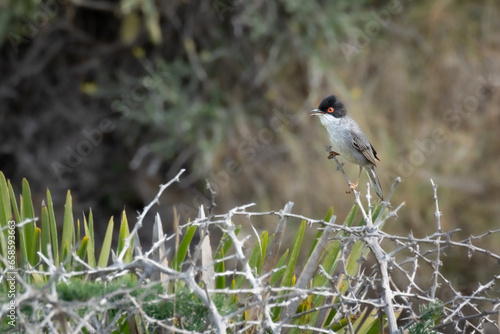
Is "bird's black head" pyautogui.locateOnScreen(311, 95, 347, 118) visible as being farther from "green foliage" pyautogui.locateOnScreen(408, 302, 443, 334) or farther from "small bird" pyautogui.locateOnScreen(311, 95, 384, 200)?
"green foliage" pyautogui.locateOnScreen(408, 302, 443, 334)

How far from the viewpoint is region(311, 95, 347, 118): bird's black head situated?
4121 mm

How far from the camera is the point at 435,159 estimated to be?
7.74 metres

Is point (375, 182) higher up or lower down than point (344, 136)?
lower down

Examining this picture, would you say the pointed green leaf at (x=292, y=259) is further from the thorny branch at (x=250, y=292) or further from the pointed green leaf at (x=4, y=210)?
the pointed green leaf at (x=4, y=210)

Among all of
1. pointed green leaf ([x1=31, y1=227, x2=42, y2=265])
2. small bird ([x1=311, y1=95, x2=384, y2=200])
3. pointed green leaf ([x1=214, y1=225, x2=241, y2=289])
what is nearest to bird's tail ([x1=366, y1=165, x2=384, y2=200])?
small bird ([x1=311, y1=95, x2=384, y2=200])

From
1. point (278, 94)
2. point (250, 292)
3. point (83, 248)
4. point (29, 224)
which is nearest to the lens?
point (250, 292)

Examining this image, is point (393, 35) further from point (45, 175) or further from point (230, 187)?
point (45, 175)

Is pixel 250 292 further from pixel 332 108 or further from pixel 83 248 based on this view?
pixel 332 108

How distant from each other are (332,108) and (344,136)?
195mm

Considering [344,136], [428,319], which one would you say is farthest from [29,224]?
[344,136]

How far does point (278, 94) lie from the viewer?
8.03 m

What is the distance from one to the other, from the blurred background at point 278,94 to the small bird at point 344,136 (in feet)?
10.1

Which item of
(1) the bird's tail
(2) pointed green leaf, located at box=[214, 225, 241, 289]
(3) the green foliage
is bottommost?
(2) pointed green leaf, located at box=[214, 225, 241, 289]

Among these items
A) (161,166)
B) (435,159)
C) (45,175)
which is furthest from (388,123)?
(45,175)
